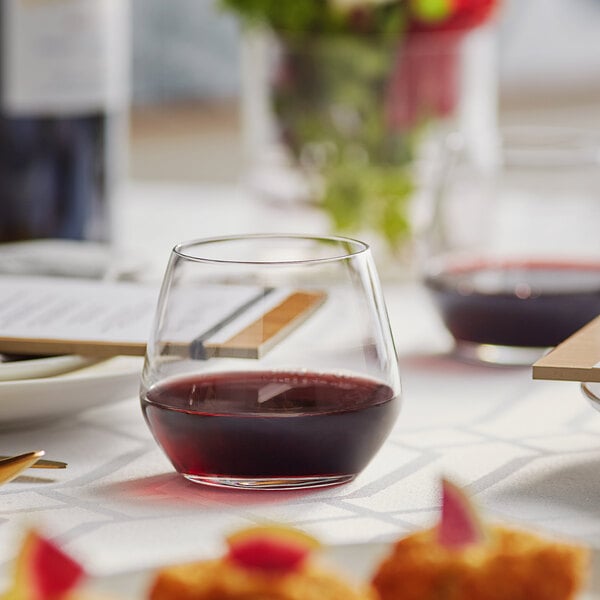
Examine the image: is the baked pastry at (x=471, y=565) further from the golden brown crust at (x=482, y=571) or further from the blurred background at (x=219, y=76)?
the blurred background at (x=219, y=76)

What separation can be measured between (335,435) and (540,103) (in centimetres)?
302

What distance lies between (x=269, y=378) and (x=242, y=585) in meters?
0.26

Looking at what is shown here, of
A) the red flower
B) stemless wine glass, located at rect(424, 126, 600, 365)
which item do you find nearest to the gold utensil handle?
stemless wine glass, located at rect(424, 126, 600, 365)

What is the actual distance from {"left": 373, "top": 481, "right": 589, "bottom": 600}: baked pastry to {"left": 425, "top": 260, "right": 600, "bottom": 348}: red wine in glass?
0.52 metres

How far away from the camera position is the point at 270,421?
60cm

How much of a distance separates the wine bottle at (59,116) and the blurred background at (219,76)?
206 cm

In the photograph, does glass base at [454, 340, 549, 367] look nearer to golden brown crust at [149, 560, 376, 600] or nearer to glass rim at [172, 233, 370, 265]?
glass rim at [172, 233, 370, 265]

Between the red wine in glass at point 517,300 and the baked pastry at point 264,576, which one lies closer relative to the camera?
the baked pastry at point 264,576

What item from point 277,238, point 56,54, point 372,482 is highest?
point 56,54

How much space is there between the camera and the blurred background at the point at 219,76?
11.2ft

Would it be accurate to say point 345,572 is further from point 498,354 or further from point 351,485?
point 498,354

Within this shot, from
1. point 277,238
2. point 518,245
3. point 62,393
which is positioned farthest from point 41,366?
point 518,245


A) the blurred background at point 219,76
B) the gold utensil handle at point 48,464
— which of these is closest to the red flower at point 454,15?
the gold utensil handle at point 48,464

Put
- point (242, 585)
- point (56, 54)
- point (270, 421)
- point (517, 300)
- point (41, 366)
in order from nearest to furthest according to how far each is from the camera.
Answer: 1. point (242, 585)
2. point (270, 421)
3. point (41, 366)
4. point (517, 300)
5. point (56, 54)
